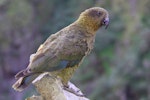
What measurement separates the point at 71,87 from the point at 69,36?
505mm

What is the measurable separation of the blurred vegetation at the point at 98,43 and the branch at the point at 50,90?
5.71m

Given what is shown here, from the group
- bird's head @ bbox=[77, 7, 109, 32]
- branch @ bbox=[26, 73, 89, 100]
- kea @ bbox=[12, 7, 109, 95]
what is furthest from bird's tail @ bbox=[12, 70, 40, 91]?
bird's head @ bbox=[77, 7, 109, 32]

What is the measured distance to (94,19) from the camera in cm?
631

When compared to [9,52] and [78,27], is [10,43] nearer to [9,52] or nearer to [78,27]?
[9,52]

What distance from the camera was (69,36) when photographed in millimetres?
6172

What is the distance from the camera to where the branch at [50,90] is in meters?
5.22

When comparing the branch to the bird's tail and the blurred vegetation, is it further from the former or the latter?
the blurred vegetation

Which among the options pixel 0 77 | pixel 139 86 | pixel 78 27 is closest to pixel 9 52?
pixel 0 77

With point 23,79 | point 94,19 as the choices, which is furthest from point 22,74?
point 94,19

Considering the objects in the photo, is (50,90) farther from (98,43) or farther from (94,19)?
(98,43)

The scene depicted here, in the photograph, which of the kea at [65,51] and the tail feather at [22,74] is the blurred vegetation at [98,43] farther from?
the tail feather at [22,74]

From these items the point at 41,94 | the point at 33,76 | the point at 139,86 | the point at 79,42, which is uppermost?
the point at 139,86

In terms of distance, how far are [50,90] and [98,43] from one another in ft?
40.7

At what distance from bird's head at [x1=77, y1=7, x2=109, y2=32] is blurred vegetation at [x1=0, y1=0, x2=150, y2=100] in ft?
15.6
